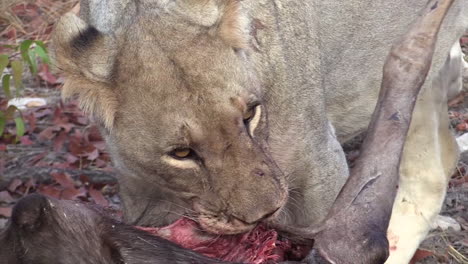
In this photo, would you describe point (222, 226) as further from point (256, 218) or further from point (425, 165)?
point (425, 165)

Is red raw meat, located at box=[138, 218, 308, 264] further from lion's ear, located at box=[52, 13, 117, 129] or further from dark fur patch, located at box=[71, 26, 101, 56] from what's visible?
dark fur patch, located at box=[71, 26, 101, 56]

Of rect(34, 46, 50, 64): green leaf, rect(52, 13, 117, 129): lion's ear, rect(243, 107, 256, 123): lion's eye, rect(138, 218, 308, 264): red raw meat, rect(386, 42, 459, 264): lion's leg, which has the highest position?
rect(52, 13, 117, 129): lion's ear

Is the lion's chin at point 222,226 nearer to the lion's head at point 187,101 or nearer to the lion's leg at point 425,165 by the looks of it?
the lion's head at point 187,101

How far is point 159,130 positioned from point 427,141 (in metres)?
1.69

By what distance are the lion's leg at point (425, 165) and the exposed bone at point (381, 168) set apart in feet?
5.06

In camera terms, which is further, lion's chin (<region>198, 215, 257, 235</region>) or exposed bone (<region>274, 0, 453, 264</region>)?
lion's chin (<region>198, 215, 257, 235</region>)

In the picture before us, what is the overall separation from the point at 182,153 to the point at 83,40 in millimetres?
432

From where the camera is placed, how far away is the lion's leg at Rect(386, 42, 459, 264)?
408 centimetres

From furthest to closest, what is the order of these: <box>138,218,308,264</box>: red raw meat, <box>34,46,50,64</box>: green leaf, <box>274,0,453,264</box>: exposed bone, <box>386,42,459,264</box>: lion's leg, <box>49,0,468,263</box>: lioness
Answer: <box>386,42,459,264</box>: lion's leg
<box>34,46,50,64</box>: green leaf
<box>49,0,468,263</box>: lioness
<box>138,218,308,264</box>: red raw meat
<box>274,0,453,264</box>: exposed bone

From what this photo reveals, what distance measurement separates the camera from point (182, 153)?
9.11ft

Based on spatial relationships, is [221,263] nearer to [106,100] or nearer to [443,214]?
[106,100]

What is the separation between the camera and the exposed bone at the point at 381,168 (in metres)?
2.26

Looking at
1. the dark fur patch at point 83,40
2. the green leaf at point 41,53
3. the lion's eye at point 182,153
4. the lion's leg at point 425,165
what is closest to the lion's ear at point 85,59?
Result: the dark fur patch at point 83,40

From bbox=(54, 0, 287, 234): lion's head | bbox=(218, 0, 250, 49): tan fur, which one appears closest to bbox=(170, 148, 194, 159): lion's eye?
bbox=(54, 0, 287, 234): lion's head
